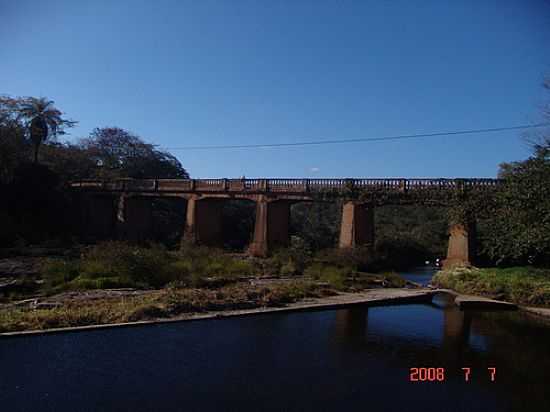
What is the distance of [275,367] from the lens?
10.3 m

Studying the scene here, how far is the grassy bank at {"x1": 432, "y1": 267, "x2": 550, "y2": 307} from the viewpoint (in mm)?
18312

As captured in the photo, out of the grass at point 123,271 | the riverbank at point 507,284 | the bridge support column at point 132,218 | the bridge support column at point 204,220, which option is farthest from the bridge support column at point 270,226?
the bridge support column at point 132,218

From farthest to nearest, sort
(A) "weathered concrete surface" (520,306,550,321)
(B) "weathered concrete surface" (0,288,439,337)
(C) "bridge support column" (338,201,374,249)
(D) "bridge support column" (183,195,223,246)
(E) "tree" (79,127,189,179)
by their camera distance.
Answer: (E) "tree" (79,127,189,179)
(D) "bridge support column" (183,195,223,246)
(C) "bridge support column" (338,201,374,249)
(A) "weathered concrete surface" (520,306,550,321)
(B) "weathered concrete surface" (0,288,439,337)

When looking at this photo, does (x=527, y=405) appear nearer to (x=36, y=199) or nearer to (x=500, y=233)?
(x=500, y=233)

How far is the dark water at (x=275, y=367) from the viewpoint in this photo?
847 cm

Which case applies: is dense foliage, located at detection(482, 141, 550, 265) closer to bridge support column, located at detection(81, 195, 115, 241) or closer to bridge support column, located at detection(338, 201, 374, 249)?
bridge support column, located at detection(338, 201, 374, 249)

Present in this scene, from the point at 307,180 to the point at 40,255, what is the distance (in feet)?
53.1

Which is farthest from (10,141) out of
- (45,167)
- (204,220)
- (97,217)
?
(204,220)

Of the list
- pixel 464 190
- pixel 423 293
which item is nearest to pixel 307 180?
pixel 464 190

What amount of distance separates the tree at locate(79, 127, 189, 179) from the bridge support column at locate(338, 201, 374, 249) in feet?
104

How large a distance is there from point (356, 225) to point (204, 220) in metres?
13.4
